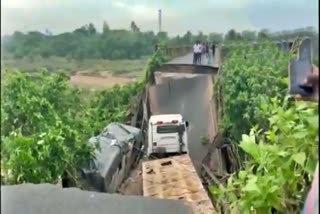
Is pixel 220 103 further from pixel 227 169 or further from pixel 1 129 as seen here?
pixel 1 129

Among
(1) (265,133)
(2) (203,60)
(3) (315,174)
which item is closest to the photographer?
(3) (315,174)

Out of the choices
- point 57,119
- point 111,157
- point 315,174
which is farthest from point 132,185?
point 315,174

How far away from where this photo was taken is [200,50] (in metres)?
1.69

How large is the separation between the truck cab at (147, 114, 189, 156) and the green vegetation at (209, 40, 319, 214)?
0.13m

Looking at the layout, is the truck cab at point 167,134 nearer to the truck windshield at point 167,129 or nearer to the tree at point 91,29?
the truck windshield at point 167,129

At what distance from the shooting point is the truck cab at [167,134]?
1.75 m

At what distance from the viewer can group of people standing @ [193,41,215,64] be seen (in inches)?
65.7

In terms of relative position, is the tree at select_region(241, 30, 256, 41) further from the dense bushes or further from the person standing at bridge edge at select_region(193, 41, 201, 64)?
the dense bushes

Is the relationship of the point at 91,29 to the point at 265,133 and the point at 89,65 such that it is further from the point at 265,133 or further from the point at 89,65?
the point at 265,133

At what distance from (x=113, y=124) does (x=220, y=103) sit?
0.33 meters

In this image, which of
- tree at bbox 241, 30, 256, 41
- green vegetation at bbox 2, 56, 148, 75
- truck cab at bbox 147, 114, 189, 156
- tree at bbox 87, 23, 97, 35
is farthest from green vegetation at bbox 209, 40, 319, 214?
tree at bbox 87, 23, 97, 35

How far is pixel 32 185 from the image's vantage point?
165 centimetres

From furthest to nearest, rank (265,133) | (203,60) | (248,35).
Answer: (203,60), (248,35), (265,133)

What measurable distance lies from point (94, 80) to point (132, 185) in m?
0.34
